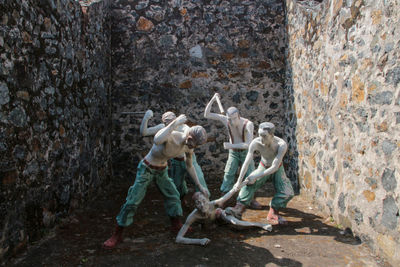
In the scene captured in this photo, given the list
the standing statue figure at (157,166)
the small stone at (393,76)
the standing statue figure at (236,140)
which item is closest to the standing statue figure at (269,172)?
the standing statue figure at (236,140)

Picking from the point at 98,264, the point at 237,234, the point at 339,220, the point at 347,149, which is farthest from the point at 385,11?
the point at 98,264

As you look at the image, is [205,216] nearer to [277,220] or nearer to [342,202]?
[277,220]

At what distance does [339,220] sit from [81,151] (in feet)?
11.1

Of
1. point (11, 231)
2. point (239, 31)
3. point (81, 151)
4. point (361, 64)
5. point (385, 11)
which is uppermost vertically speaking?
point (239, 31)

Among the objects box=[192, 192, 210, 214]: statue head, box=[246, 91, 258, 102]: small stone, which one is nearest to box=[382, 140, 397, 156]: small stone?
box=[192, 192, 210, 214]: statue head

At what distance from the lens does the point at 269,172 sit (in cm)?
390

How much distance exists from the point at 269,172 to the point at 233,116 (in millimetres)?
1011

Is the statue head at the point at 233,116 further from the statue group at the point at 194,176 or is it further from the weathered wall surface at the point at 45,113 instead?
the weathered wall surface at the point at 45,113

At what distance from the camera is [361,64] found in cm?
344

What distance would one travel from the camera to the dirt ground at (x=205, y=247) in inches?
121

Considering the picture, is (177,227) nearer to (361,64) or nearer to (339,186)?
(339,186)

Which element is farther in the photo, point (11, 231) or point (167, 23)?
point (167, 23)

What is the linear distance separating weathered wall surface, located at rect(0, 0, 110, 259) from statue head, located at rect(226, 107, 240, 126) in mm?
2007

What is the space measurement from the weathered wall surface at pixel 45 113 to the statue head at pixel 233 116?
201 cm
